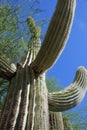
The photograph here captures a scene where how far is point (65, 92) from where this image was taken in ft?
17.7

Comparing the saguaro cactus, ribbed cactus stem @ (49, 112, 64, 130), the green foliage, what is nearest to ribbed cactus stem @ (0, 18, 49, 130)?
the saguaro cactus

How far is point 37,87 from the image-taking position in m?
4.69

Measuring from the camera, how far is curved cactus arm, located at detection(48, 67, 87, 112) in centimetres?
514

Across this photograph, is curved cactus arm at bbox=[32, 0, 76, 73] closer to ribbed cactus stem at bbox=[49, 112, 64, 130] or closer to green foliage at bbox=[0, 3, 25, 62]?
green foliage at bbox=[0, 3, 25, 62]

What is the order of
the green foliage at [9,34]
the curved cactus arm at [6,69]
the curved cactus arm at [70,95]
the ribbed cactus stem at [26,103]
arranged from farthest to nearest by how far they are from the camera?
1. the green foliage at [9,34]
2. the curved cactus arm at [70,95]
3. the curved cactus arm at [6,69]
4. the ribbed cactus stem at [26,103]

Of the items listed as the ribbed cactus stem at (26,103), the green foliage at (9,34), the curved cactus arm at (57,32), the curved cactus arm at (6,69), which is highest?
the green foliage at (9,34)

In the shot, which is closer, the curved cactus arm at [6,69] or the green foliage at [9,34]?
the curved cactus arm at [6,69]

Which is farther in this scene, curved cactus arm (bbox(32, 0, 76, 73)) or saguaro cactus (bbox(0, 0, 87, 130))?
curved cactus arm (bbox(32, 0, 76, 73))

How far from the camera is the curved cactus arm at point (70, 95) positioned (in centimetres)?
514

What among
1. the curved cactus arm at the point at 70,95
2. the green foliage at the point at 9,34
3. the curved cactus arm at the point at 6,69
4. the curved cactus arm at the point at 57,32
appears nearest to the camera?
A: the curved cactus arm at the point at 57,32

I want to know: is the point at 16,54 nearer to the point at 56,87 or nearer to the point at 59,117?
the point at 59,117

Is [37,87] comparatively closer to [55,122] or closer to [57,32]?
[57,32]

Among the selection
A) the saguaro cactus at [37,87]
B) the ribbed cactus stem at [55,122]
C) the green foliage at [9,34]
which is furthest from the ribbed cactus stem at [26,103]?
the ribbed cactus stem at [55,122]

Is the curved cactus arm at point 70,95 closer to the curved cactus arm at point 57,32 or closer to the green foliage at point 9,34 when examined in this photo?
the curved cactus arm at point 57,32
